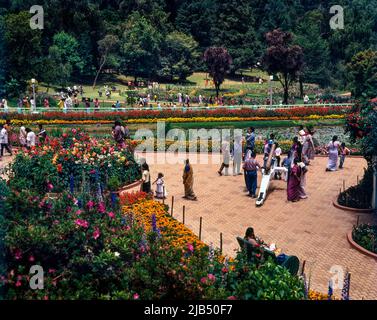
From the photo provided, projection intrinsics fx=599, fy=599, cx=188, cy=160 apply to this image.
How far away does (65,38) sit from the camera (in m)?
50.8

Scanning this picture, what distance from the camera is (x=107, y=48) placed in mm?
51812

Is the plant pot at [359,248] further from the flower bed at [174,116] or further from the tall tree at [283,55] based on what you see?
the tall tree at [283,55]

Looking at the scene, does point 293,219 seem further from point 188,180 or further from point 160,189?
point 160,189

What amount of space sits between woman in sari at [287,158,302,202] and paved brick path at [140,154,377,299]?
25 centimetres

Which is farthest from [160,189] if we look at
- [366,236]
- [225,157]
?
[366,236]

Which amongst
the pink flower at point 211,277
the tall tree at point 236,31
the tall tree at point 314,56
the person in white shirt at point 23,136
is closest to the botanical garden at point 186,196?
the pink flower at point 211,277

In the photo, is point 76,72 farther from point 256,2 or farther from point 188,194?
point 188,194

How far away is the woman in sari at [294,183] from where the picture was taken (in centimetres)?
1572

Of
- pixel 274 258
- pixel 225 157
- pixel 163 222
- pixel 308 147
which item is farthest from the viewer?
pixel 308 147

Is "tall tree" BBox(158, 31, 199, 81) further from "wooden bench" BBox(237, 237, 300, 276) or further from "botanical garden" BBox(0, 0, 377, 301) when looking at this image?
"wooden bench" BBox(237, 237, 300, 276)

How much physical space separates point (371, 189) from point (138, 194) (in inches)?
236

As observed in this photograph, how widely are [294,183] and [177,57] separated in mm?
40746
